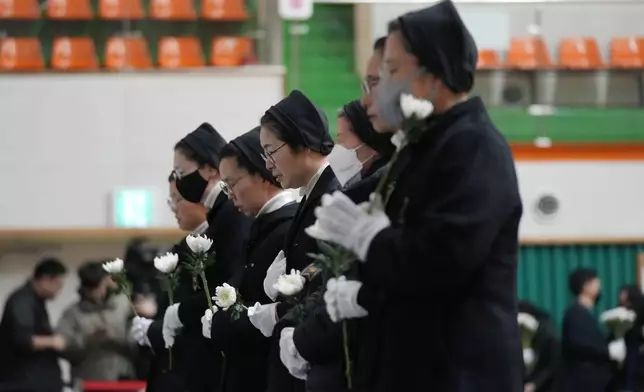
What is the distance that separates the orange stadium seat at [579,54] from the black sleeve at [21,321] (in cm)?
586

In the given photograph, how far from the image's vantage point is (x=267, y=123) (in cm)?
458

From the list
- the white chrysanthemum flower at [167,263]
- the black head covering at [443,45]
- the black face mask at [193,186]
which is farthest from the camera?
the black face mask at [193,186]

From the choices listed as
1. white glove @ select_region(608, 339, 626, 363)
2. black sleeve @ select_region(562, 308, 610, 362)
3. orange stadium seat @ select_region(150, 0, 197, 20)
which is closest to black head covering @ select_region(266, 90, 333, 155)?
white glove @ select_region(608, 339, 626, 363)

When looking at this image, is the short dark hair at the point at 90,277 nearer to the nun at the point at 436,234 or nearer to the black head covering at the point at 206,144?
the black head covering at the point at 206,144

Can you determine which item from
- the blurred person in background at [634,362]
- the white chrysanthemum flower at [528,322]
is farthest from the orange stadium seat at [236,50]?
the blurred person in background at [634,362]

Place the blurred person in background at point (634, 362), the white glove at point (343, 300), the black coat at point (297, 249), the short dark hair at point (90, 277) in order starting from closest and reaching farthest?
the white glove at point (343, 300)
the black coat at point (297, 249)
the blurred person in background at point (634, 362)
the short dark hair at point (90, 277)

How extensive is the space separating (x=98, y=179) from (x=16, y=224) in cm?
87

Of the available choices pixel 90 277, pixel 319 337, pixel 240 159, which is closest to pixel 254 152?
pixel 240 159

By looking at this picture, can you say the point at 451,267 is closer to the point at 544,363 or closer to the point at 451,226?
the point at 451,226

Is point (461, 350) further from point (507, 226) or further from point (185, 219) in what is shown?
point (185, 219)

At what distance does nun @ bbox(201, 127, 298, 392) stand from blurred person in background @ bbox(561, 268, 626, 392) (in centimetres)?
490

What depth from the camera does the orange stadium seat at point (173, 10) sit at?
43.1 feet

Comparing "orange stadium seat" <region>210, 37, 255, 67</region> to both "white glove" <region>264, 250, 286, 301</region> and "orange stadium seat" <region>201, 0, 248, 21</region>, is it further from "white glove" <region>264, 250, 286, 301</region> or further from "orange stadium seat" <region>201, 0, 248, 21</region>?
"white glove" <region>264, 250, 286, 301</region>

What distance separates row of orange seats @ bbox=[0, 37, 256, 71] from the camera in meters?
12.8
